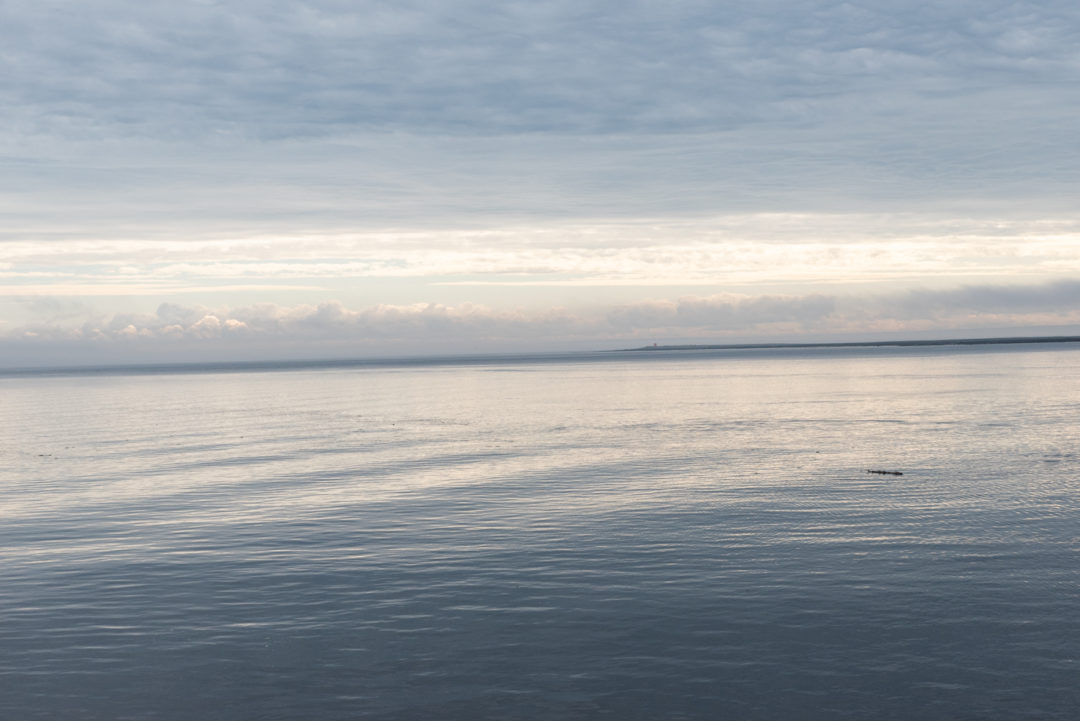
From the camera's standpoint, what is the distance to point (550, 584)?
24.0 m

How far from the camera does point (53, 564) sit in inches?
1085

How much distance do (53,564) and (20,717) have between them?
12690 millimetres

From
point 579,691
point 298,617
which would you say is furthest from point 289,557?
point 579,691

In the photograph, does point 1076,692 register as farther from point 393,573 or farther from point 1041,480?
point 1041,480

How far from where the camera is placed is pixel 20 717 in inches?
637

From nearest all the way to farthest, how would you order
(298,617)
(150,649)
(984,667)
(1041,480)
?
(984,667) → (150,649) → (298,617) → (1041,480)

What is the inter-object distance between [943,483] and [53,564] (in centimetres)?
3490

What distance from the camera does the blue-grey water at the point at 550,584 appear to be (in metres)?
16.9

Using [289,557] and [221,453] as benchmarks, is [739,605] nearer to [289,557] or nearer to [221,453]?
[289,557]

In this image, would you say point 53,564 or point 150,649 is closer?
point 150,649

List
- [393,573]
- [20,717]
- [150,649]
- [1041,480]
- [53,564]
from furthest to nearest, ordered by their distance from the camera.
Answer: [1041,480] → [53,564] → [393,573] → [150,649] → [20,717]

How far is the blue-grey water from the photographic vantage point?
55.5 feet

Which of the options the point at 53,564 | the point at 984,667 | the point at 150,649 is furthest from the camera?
the point at 53,564

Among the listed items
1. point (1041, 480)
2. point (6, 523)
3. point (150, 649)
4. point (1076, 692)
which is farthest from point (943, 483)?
point (6, 523)
